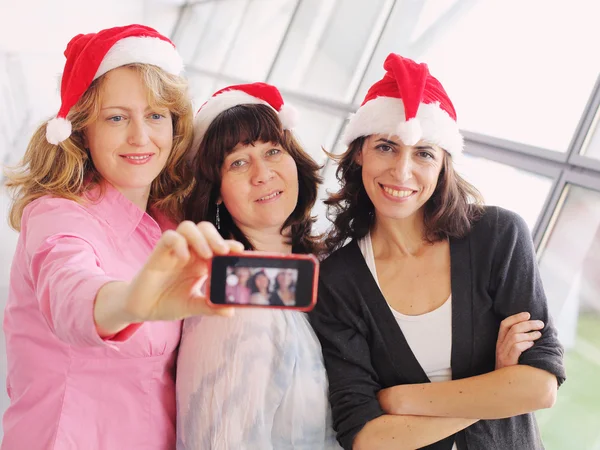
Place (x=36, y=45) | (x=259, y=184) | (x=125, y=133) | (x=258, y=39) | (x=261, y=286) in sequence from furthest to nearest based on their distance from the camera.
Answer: (x=258, y=39) < (x=36, y=45) < (x=259, y=184) < (x=125, y=133) < (x=261, y=286)

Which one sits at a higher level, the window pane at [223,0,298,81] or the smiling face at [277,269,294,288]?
the window pane at [223,0,298,81]

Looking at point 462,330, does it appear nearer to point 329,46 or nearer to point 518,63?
point 518,63

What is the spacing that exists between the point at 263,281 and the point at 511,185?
1.72 metres

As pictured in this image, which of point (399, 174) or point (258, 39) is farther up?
point (258, 39)

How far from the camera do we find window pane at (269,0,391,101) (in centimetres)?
379

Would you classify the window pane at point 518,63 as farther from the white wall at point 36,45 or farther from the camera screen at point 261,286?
the white wall at point 36,45

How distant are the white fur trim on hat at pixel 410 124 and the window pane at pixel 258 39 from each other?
131 inches

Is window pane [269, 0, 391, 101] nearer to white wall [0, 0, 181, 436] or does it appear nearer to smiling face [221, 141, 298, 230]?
white wall [0, 0, 181, 436]

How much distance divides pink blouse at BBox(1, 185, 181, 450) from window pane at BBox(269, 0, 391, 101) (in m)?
2.45

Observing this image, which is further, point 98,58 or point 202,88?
point 202,88

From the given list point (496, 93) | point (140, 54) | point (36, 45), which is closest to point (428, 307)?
point (140, 54)

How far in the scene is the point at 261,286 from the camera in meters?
1.04

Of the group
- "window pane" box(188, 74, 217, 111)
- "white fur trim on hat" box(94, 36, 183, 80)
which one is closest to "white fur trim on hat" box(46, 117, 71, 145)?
"white fur trim on hat" box(94, 36, 183, 80)

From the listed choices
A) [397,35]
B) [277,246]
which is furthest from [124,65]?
[397,35]
